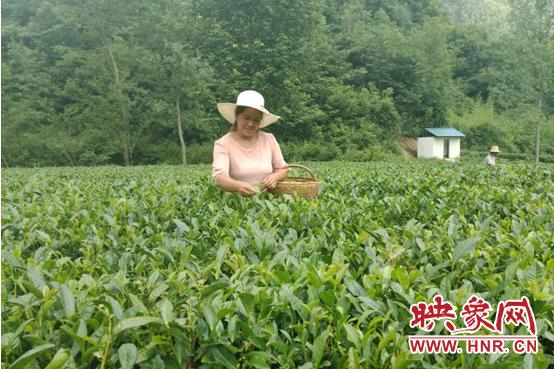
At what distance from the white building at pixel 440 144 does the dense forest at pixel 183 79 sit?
224cm

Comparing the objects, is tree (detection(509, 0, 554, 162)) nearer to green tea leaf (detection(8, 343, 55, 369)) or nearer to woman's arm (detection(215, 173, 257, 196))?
woman's arm (detection(215, 173, 257, 196))

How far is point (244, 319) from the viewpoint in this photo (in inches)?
51.4

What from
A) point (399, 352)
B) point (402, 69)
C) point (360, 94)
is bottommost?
point (399, 352)

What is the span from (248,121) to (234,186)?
589 mm

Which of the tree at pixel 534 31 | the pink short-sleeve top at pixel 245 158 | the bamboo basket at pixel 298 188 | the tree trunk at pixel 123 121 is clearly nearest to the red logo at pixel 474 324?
the bamboo basket at pixel 298 188

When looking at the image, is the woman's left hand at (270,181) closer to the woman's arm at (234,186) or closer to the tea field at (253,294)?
the woman's arm at (234,186)

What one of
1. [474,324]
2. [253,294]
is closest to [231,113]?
[253,294]

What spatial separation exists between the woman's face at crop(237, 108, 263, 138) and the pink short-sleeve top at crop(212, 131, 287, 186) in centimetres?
10

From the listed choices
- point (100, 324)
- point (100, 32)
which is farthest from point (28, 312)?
point (100, 32)

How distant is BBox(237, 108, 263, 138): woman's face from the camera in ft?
11.6

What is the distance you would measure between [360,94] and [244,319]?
93.9ft

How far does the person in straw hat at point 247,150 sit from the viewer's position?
3.43m

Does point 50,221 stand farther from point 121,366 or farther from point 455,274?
point 455,274

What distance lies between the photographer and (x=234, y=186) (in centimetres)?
323
